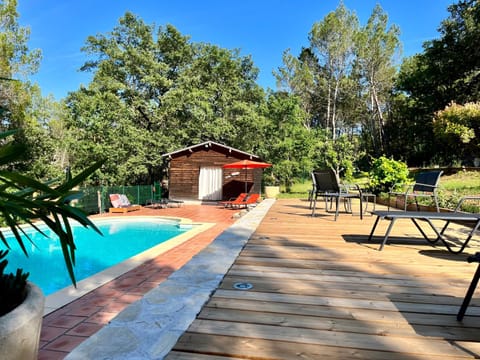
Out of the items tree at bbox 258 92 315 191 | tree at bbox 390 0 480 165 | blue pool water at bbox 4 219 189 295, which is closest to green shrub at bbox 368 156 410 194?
blue pool water at bbox 4 219 189 295

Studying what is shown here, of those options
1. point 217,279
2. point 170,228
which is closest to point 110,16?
point 170,228

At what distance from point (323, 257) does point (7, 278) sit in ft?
9.22

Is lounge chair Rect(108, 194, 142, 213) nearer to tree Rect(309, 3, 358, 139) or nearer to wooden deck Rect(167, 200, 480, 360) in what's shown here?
wooden deck Rect(167, 200, 480, 360)

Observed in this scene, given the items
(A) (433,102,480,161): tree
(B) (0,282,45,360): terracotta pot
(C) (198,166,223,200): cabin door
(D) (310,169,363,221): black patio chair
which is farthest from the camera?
(C) (198,166,223,200): cabin door

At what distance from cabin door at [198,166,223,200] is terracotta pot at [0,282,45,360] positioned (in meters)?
14.5

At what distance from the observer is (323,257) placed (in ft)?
10.9

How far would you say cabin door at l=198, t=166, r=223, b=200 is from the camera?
15867 mm

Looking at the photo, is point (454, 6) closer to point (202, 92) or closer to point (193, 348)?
point (202, 92)

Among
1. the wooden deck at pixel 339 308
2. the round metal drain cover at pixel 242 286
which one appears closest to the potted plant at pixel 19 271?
the wooden deck at pixel 339 308

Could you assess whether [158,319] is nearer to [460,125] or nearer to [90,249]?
[90,249]

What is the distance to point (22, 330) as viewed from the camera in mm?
1215

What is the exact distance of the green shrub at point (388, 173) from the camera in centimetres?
873

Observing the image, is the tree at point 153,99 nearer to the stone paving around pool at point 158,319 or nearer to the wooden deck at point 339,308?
the stone paving around pool at point 158,319

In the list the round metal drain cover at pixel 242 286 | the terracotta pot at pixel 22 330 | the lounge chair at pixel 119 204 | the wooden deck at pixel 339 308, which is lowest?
the lounge chair at pixel 119 204
